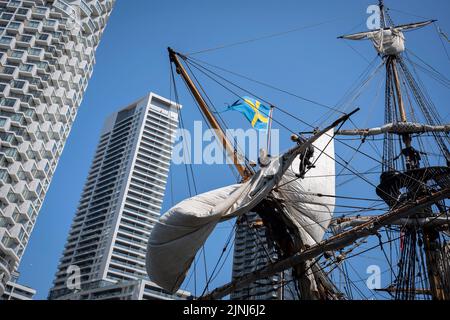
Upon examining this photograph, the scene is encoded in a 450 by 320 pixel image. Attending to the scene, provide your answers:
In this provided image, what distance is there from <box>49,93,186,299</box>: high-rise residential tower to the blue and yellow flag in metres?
53.3

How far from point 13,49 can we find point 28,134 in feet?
30.6

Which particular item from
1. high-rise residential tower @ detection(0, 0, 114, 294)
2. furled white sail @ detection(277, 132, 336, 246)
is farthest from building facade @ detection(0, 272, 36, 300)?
furled white sail @ detection(277, 132, 336, 246)

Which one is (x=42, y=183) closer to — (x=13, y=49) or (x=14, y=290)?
(x=13, y=49)

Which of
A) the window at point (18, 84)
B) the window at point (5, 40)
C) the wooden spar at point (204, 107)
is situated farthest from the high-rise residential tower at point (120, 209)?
the wooden spar at point (204, 107)

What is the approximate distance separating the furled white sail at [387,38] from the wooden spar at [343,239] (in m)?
14.1

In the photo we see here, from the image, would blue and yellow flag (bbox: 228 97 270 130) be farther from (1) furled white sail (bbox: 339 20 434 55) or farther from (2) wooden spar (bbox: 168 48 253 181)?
(1) furled white sail (bbox: 339 20 434 55)

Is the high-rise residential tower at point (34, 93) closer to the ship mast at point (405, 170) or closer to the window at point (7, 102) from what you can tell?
the window at point (7, 102)

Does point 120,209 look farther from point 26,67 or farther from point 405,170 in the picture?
point 405,170

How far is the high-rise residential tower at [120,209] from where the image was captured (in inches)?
3007

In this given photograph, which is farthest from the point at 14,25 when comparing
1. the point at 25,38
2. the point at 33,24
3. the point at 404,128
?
the point at 404,128

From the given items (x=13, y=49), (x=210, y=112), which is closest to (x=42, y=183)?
(x=13, y=49)

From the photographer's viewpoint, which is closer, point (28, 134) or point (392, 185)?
A: point (392, 185)
